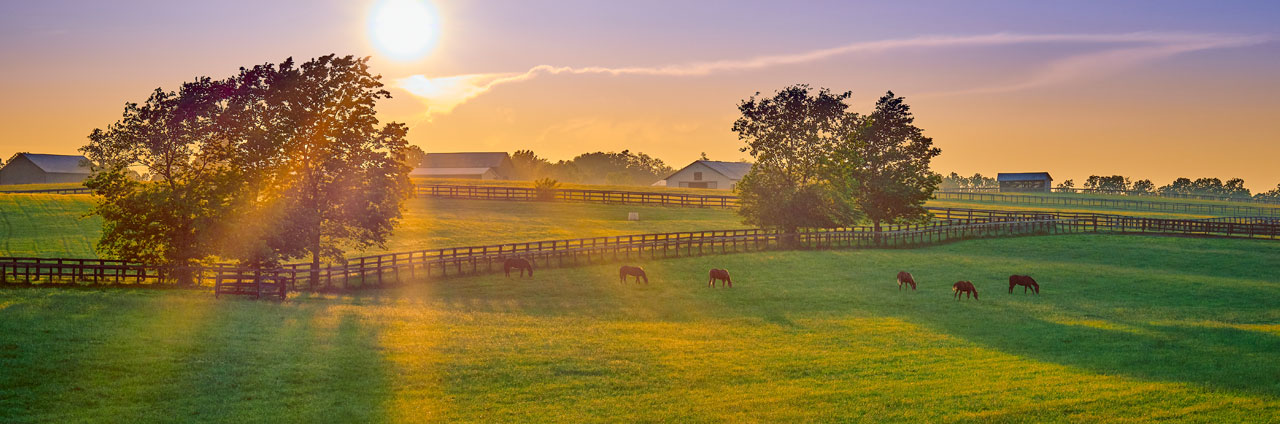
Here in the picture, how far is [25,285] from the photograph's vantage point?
30.4 m

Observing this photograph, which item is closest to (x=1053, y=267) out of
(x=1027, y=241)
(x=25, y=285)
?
(x=1027, y=241)

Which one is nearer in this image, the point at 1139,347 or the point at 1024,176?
the point at 1139,347

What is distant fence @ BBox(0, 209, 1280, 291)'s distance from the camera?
3166cm

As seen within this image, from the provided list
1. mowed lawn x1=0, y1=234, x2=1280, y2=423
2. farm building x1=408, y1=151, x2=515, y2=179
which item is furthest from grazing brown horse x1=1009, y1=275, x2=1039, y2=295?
farm building x1=408, y1=151, x2=515, y2=179

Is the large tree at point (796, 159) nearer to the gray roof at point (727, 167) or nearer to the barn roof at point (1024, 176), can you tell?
the gray roof at point (727, 167)

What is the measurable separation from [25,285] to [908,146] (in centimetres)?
4790

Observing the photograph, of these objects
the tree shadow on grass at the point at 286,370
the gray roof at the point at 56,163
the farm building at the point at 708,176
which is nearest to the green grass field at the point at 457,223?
the tree shadow on grass at the point at 286,370

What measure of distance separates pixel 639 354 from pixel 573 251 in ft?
64.8

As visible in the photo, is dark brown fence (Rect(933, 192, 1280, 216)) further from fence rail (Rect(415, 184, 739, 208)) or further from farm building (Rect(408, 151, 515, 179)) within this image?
farm building (Rect(408, 151, 515, 179))

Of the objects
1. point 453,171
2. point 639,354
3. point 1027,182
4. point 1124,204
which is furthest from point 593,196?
point 1027,182

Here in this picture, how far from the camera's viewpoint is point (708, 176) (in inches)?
4476

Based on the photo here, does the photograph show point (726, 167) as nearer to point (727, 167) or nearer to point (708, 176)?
point (727, 167)

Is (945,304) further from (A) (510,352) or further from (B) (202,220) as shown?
(B) (202,220)

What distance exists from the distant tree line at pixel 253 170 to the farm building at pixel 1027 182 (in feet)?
477
